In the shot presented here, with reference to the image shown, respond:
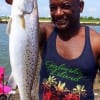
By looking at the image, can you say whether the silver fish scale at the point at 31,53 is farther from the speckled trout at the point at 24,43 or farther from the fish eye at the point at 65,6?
the fish eye at the point at 65,6

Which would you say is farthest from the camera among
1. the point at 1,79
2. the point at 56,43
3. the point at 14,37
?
the point at 1,79

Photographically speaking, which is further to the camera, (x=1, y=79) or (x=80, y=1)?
(x=1, y=79)

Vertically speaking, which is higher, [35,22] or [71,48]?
[35,22]

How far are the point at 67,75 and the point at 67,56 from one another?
192 mm

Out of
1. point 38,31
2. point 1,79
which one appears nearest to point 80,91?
point 38,31

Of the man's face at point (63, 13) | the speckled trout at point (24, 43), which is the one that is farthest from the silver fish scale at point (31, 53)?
the man's face at point (63, 13)

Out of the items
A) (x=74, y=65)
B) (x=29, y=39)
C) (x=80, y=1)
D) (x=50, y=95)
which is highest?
(x=80, y=1)

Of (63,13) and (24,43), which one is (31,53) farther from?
(63,13)

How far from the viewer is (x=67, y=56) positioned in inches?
166

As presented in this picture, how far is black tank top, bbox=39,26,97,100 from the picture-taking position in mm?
4152

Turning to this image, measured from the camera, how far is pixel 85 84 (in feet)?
13.8

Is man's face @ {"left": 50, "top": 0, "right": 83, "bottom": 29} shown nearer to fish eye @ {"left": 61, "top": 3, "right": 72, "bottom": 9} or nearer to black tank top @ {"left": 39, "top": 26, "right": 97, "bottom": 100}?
fish eye @ {"left": 61, "top": 3, "right": 72, "bottom": 9}

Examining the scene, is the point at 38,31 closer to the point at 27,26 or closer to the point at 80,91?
the point at 27,26

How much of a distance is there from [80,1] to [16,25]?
0.85m
